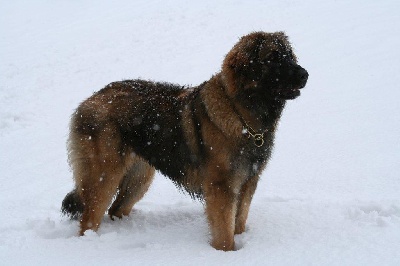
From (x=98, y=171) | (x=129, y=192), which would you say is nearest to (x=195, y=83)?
(x=129, y=192)

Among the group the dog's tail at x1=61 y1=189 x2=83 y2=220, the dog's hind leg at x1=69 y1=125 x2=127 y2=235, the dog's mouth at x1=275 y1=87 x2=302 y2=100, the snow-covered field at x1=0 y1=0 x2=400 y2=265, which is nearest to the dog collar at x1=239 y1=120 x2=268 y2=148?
the dog's mouth at x1=275 y1=87 x2=302 y2=100

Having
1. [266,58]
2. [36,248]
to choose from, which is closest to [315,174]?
[266,58]

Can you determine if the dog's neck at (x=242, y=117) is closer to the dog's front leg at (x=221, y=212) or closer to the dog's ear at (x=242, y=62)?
the dog's ear at (x=242, y=62)

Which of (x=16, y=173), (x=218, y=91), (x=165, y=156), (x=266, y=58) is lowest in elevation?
(x=16, y=173)

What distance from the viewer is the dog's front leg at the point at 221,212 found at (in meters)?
3.62

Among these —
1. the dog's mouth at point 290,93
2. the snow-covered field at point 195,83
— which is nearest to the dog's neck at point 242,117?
the dog's mouth at point 290,93

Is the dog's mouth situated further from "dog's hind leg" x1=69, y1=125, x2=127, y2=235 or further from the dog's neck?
"dog's hind leg" x1=69, y1=125, x2=127, y2=235

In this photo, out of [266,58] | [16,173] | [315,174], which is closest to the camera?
[266,58]

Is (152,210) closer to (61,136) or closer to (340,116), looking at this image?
(61,136)

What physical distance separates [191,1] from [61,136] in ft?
34.1

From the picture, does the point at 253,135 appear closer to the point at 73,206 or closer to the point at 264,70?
the point at 264,70

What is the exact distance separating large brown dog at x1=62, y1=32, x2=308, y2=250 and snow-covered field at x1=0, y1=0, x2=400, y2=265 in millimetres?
368

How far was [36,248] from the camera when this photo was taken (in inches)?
138

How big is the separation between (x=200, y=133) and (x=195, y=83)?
20.2 feet
